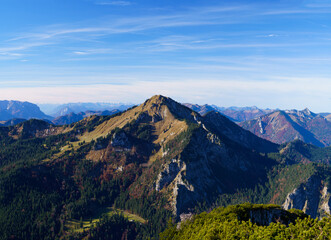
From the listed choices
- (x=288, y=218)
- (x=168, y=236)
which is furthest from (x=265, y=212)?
(x=168, y=236)

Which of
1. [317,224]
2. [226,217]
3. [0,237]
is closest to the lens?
[317,224]

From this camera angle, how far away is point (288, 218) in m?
90.8

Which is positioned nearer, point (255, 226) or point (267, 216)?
point (255, 226)

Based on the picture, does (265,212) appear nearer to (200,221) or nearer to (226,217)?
(226,217)

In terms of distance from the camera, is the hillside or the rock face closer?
the hillside

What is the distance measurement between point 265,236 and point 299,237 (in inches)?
343

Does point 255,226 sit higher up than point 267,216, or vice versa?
point 255,226

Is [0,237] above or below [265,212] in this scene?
below

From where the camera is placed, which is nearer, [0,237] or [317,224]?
[317,224]

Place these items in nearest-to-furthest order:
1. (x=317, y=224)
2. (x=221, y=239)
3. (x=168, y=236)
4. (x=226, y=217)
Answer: (x=317, y=224), (x=221, y=239), (x=226, y=217), (x=168, y=236)

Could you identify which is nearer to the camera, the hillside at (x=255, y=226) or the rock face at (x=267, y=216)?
the hillside at (x=255, y=226)

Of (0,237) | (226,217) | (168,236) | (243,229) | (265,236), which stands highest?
(265,236)

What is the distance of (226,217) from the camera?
3546 inches

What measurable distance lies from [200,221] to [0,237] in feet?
673
